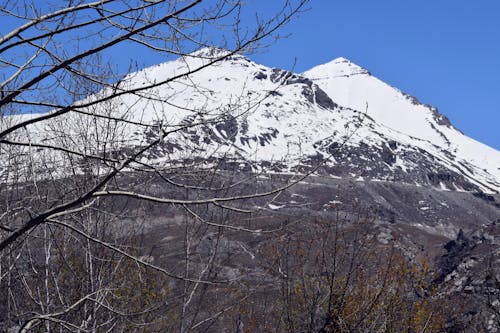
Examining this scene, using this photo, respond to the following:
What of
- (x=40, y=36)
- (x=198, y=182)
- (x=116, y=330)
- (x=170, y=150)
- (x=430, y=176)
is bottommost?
(x=116, y=330)

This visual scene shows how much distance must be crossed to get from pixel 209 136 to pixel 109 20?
2.14 meters

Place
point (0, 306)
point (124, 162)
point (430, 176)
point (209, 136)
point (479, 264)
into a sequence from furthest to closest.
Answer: point (430, 176)
point (479, 264)
point (0, 306)
point (209, 136)
point (124, 162)

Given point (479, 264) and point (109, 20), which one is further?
point (479, 264)

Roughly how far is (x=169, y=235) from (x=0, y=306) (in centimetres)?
5917

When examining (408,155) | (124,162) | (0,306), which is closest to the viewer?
(124,162)

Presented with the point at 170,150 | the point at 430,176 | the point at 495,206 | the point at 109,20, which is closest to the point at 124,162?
the point at 109,20

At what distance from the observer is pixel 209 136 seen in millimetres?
6758

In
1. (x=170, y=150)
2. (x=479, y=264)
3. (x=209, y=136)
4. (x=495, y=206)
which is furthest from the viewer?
(x=495, y=206)

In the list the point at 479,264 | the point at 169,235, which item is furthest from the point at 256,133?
the point at 479,264

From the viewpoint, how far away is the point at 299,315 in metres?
11.4

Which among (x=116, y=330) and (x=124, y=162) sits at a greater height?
(x=124, y=162)

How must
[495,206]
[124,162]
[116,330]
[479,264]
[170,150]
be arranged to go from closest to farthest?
[124,162] < [170,150] < [116,330] < [479,264] < [495,206]

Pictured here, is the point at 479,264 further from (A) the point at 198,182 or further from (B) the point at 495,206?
(B) the point at 495,206

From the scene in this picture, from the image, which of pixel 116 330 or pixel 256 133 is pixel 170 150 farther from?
pixel 256 133
